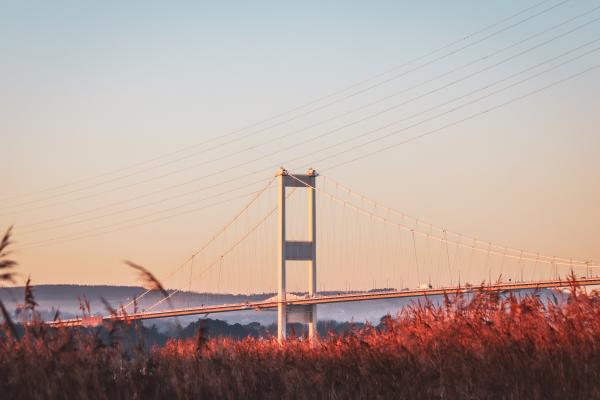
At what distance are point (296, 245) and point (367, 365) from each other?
215 feet

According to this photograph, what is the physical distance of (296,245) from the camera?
72125 mm

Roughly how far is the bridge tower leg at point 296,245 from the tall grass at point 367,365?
56.8m

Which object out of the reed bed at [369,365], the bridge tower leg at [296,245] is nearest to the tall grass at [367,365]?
the reed bed at [369,365]

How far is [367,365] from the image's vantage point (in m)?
6.68

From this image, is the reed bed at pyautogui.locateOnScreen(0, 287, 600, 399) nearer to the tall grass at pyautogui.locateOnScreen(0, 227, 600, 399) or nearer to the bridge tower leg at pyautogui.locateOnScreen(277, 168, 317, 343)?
the tall grass at pyautogui.locateOnScreen(0, 227, 600, 399)

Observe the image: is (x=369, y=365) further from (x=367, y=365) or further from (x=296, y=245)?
(x=296, y=245)

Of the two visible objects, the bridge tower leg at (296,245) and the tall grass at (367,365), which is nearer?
the tall grass at (367,365)

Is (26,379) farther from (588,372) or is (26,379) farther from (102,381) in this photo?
(588,372)

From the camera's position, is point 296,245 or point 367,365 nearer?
point 367,365

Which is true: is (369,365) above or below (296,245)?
below

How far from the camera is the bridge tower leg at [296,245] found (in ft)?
217

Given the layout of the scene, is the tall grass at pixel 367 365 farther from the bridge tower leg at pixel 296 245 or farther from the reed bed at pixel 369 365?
the bridge tower leg at pixel 296 245

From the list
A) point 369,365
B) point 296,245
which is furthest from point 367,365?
point 296,245

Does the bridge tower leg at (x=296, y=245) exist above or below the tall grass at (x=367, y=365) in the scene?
above
